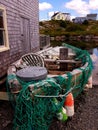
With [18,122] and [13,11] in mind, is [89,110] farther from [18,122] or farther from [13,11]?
[13,11]

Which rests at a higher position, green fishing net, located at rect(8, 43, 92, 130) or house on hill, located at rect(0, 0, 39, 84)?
house on hill, located at rect(0, 0, 39, 84)

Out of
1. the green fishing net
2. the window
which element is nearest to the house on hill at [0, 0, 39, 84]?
the window

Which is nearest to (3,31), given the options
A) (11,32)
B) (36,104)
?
(11,32)

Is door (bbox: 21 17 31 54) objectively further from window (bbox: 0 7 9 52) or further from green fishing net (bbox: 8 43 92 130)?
green fishing net (bbox: 8 43 92 130)

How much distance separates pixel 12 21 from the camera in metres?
7.60

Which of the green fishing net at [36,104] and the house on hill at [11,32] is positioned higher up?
the house on hill at [11,32]

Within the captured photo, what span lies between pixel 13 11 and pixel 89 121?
584 centimetres

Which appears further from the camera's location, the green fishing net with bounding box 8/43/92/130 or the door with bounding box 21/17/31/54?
the door with bounding box 21/17/31/54

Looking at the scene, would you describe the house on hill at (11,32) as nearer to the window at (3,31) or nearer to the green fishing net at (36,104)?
the window at (3,31)

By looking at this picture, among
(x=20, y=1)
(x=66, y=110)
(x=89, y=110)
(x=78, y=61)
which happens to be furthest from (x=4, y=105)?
(x=20, y=1)

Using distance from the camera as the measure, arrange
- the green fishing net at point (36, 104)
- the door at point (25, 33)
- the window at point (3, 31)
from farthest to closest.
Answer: the door at point (25, 33)
the window at point (3, 31)
the green fishing net at point (36, 104)

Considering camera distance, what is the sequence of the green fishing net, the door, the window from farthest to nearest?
1. the door
2. the window
3. the green fishing net

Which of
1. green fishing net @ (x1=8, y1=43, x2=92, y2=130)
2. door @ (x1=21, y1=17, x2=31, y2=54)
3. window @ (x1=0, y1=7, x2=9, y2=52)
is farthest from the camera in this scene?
door @ (x1=21, y1=17, x2=31, y2=54)

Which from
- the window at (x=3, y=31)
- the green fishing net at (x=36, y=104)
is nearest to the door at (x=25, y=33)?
the window at (x=3, y=31)
